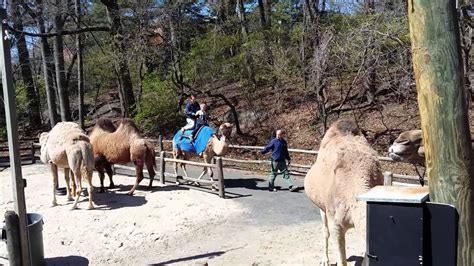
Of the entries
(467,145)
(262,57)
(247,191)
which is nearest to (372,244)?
(467,145)

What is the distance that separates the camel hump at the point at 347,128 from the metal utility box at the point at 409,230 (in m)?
3.45

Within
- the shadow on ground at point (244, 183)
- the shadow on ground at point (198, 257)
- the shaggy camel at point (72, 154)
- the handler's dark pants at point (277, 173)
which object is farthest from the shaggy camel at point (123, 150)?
the shadow on ground at point (198, 257)

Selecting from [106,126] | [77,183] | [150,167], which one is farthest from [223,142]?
[77,183]

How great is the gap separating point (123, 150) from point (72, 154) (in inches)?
73.1

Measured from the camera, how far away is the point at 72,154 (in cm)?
1052

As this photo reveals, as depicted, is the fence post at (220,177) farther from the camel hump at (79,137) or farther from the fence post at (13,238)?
the fence post at (13,238)

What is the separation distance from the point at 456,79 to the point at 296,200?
8.36 metres

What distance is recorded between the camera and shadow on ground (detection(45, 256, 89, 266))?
7.89m

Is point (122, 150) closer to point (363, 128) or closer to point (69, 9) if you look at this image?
point (363, 128)

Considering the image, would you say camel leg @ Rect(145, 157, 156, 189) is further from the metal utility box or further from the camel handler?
the metal utility box

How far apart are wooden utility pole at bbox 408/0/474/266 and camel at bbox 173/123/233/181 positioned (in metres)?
9.57

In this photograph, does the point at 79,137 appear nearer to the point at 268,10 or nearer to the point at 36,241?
the point at 36,241

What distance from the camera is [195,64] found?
21.7 m

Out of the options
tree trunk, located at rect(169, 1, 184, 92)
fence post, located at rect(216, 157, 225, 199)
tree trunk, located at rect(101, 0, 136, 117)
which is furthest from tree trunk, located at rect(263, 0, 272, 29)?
fence post, located at rect(216, 157, 225, 199)
